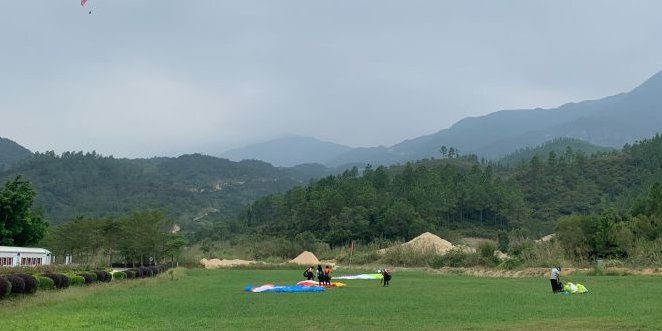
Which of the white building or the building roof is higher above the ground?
the building roof

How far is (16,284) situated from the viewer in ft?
74.1

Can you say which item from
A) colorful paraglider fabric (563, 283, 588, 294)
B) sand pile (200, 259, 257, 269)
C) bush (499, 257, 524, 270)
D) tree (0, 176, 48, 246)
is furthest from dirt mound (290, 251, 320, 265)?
colorful paraglider fabric (563, 283, 588, 294)

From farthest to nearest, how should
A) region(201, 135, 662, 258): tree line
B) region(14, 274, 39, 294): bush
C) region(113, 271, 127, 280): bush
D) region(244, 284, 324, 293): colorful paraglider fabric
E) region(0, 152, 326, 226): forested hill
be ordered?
region(0, 152, 326, 226): forested hill → region(201, 135, 662, 258): tree line → region(113, 271, 127, 280): bush → region(244, 284, 324, 293): colorful paraglider fabric → region(14, 274, 39, 294): bush

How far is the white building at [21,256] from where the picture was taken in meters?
49.0

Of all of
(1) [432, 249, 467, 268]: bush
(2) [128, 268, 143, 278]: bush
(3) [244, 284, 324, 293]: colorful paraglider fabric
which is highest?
(2) [128, 268, 143, 278]: bush

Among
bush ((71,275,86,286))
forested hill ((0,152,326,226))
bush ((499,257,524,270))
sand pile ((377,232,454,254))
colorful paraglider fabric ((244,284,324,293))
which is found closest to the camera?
colorful paraglider fabric ((244,284,324,293))

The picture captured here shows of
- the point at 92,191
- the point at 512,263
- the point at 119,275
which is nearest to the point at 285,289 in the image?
the point at 119,275

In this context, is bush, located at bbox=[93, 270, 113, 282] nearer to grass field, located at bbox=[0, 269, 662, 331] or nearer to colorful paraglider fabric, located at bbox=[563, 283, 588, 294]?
grass field, located at bbox=[0, 269, 662, 331]

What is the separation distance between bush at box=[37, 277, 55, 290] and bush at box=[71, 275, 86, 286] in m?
3.09

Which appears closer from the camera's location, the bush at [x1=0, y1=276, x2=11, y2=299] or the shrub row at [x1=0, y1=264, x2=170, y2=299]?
the bush at [x1=0, y1=276, x2=11, y2=299]

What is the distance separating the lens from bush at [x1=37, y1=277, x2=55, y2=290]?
26.3 m

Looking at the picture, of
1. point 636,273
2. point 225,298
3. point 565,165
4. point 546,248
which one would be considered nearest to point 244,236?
point 565,165

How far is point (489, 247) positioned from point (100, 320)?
4776 cm

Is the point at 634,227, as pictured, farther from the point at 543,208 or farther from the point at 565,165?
the point at 565,165
